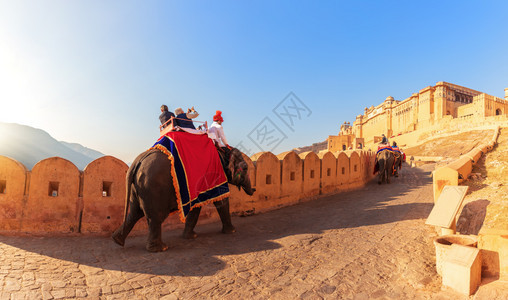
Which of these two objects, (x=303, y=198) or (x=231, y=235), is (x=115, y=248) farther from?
(x=303, y=198)

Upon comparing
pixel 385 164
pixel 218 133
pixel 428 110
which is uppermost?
pixel 428 110

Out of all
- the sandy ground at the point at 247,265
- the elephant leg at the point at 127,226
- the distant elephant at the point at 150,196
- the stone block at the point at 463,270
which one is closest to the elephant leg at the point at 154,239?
the distant elephant at the point at 150,196

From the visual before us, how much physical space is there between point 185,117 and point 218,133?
2.75ft

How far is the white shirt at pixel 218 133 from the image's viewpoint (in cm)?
551

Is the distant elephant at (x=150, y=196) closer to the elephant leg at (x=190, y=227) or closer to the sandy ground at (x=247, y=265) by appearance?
the sandy ground at (x=247, y=265)

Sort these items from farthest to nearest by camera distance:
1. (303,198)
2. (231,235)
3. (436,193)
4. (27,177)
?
(303,198), (436,193), (231,235), (27,177)

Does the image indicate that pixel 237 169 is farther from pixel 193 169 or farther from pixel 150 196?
pixel 150 196

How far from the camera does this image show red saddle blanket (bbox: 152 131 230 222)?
426 cm

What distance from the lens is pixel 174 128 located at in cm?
468

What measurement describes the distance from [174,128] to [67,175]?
Result: 2234mm

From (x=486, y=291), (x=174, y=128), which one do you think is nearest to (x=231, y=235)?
(x=174, y=128)

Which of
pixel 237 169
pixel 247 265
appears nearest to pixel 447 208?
pixel 247 265

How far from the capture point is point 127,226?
414 cm

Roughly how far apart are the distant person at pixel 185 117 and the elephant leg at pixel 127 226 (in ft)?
5.44
